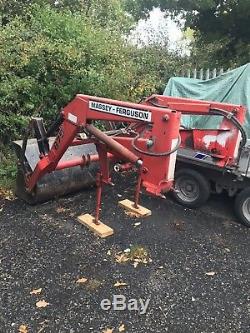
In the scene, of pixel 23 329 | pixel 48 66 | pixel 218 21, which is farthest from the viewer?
pixel 218 21

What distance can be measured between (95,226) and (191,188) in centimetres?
171

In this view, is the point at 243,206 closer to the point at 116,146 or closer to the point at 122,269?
the point at 122,269

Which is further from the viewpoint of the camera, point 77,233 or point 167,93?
point 167,93

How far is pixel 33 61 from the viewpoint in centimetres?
650

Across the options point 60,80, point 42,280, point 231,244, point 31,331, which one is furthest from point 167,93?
point 31,331

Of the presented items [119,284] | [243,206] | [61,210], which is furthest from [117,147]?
[243,206]

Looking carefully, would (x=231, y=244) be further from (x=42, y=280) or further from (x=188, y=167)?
(x=42, y=280)

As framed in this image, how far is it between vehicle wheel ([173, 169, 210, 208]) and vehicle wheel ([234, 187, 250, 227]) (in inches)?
18.9

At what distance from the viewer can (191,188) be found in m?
5.69

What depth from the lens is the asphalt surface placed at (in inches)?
132

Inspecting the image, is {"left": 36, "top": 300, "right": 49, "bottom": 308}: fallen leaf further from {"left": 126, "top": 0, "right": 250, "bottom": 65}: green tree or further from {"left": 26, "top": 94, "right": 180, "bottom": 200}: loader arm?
{"left": 126, "top": 0, "right": 250, "bottom": 65}: green tree

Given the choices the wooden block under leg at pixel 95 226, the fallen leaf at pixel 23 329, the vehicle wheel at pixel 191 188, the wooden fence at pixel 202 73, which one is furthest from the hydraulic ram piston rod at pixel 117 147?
the wooden fence at pixel 202 73

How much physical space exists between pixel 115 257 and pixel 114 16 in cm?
910

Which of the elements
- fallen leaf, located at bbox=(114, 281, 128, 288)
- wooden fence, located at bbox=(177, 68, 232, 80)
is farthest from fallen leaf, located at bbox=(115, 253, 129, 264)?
wooden fence, located at bbox=(177, 68, 232, 80)
